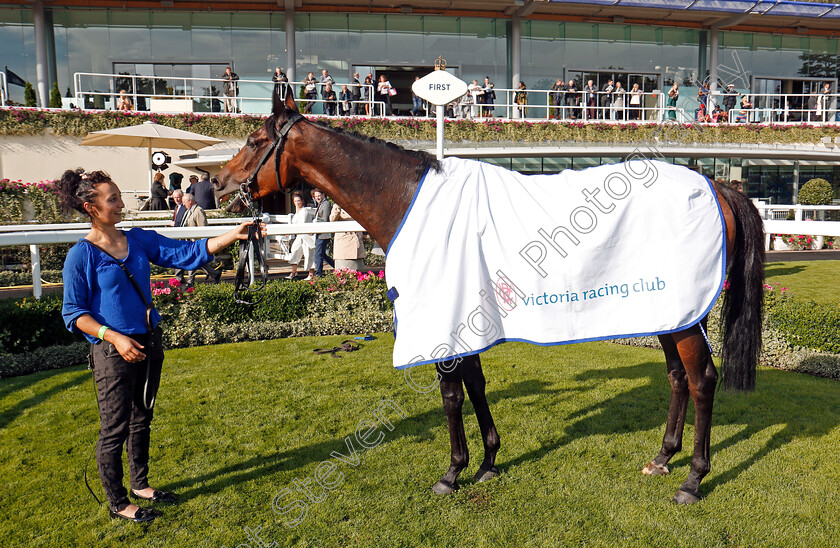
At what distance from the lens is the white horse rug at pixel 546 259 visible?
301 cm

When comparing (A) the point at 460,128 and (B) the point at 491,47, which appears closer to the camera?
(A) the point at 460,128

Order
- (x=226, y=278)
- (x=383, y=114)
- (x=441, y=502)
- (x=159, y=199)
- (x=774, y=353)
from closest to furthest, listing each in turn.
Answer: (x=441, y=502) < (x=774, y=353) < (x=226, y=278) < (x=159, y=199) < (x=383, y=114)

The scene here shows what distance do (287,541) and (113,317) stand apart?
1.47 metres

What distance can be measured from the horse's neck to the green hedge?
41.4 feet

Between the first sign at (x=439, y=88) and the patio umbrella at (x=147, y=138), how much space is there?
8204 millimetres

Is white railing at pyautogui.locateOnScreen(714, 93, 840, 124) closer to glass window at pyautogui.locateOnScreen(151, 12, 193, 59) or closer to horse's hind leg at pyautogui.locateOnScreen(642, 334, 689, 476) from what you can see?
glass window at pyautogui.locateOnScreen(151, 12, 193, 59)

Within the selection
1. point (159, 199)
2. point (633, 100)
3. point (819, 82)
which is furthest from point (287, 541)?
point (819, 82)

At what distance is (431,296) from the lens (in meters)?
2.99

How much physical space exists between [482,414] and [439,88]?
13.9 ft

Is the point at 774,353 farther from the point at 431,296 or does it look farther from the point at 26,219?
the point at 26,219

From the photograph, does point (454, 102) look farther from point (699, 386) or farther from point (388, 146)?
point (699, 386)

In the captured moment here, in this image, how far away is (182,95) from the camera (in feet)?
64.7

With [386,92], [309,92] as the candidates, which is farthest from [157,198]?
[386,92]

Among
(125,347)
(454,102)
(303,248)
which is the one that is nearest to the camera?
(125,347)
